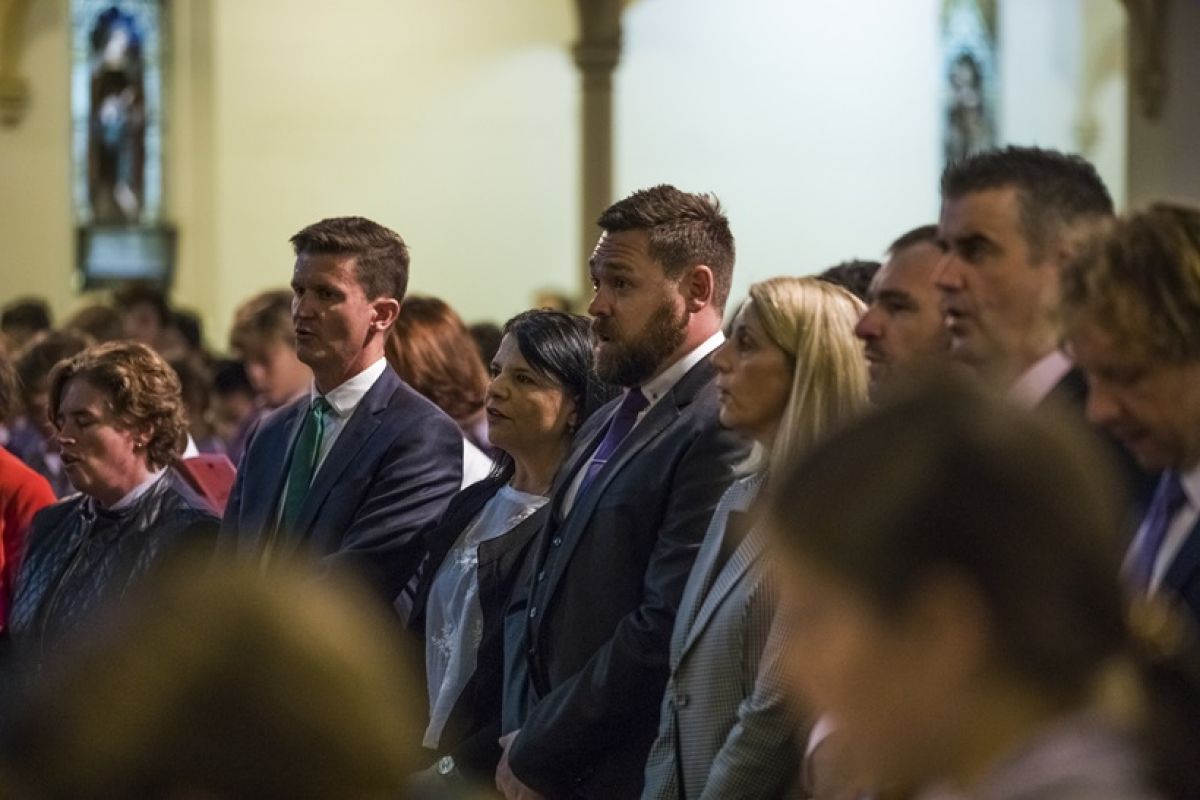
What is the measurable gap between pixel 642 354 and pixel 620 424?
170mm

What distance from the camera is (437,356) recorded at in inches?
243

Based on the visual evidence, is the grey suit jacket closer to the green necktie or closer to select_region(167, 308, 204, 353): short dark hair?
the green necktie

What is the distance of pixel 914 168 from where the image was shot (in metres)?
17.6

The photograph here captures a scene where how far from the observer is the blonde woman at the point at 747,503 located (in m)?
3.83

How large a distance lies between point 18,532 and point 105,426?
2.01 ft

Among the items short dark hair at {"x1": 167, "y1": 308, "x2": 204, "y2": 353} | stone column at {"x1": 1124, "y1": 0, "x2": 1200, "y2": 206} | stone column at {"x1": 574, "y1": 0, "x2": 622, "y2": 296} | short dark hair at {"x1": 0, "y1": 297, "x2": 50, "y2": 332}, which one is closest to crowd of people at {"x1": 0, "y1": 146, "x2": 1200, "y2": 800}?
short dark hair at {"x1": 167, "y1": 308, "x2": 204, "y2": 353}

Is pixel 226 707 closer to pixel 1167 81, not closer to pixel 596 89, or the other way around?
pixel 596 89

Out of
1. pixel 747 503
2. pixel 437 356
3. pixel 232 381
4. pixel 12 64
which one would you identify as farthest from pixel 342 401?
pixel 12 64

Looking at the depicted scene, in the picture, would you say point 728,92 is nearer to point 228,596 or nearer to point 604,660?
point 604,660

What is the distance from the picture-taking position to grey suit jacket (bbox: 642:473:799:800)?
12.0ft

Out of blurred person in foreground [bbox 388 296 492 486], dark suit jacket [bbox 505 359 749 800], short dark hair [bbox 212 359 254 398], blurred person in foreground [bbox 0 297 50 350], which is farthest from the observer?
blurred person in foreground [bbox 0 297 50 350]

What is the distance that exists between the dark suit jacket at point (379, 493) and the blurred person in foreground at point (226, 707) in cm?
366

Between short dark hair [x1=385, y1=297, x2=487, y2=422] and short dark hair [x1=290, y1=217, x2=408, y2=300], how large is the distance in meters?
0.61

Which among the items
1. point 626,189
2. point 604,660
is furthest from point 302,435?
point 626,189
